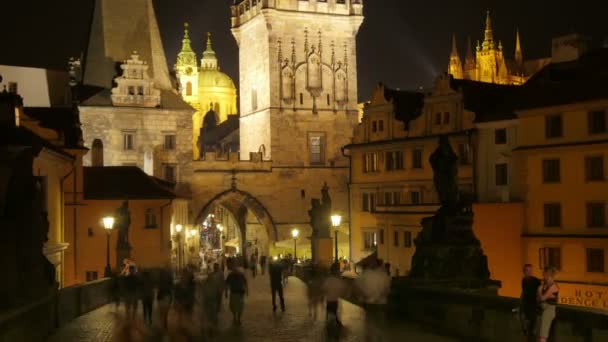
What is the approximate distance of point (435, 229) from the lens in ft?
63.1

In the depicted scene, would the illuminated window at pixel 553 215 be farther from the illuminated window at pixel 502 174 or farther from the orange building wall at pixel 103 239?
the orange building wall at pixel 103 239

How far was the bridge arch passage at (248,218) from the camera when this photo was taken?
206 feet

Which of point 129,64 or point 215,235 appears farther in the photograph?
point 215,235

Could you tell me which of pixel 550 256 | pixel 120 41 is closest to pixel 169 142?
pixel 120 41

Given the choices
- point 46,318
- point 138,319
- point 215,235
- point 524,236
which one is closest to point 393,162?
point 524,236

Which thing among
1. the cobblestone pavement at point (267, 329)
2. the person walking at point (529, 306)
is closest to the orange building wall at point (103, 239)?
the cobblestone pavement at point (267, 329)

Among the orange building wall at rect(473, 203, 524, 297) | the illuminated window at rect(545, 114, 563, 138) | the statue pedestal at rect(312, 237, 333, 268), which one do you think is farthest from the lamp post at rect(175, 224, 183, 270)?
the illuminated window at rect(545, 114, 563, 138)

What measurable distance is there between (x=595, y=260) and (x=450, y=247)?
1957 cm

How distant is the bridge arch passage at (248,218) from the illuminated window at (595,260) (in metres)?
29.6

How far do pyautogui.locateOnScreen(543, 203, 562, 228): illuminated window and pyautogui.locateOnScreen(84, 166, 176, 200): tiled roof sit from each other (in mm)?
17999

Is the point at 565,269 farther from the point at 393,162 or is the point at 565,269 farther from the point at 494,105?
the point at 393,162

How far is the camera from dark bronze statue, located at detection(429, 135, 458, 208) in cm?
1950

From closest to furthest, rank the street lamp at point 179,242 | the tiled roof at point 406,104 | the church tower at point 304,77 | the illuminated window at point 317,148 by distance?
the tiled roof at point 406,104 < the street lamp at point 179,242 < the church tower at point 304,77 < the illuminated window at point 317,148

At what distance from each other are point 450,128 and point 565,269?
37.8 ft
